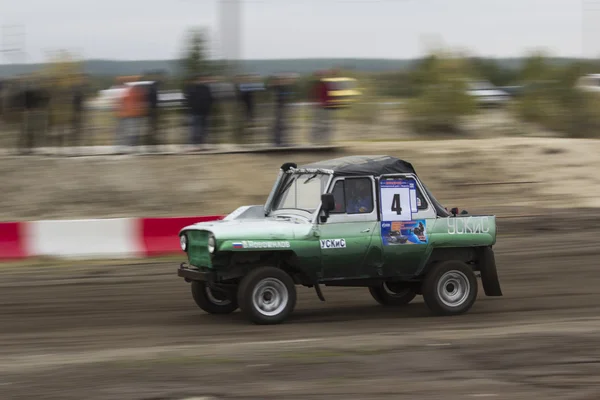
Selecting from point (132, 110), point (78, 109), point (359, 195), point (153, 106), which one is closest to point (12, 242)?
point (132, 110)

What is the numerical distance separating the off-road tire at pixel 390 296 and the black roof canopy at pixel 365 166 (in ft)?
5.43

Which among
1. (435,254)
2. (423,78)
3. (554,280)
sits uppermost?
(423,78)

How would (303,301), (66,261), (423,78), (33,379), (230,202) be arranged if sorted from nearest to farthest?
(33,379)
(303,301)
(66,261)
(230,202)
(423,78)

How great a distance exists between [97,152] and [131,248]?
4.66m

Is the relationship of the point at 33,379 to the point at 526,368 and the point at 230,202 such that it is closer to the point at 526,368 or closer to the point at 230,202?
the point at 526,368

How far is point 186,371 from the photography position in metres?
6.95

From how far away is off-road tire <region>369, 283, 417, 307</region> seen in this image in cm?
1077

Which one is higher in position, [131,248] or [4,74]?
[4,74]

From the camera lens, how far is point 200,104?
704 inches

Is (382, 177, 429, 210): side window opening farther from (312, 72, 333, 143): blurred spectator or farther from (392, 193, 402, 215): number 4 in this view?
(312, 72, 333, 143): blurred spectator

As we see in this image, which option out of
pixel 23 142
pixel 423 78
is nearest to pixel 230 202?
pixel 23 142

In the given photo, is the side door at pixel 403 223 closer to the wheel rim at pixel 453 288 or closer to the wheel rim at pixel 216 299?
the wheel rim at pixel 453 288

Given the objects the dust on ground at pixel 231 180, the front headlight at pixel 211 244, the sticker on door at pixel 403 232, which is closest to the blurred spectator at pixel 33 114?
the dust on ground at pixel 231 180

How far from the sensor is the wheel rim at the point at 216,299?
999cm
